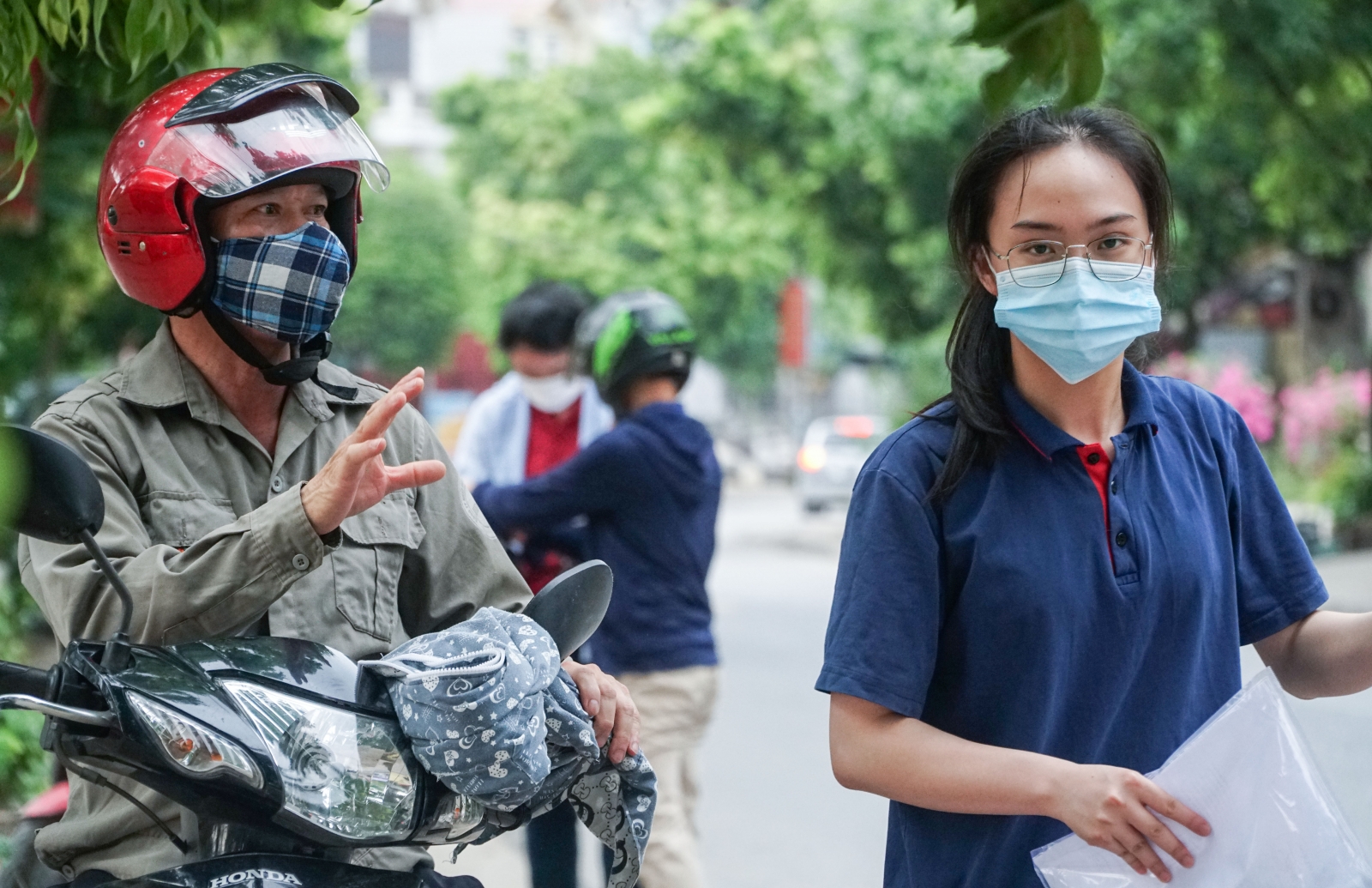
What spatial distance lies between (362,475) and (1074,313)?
37.5 inches

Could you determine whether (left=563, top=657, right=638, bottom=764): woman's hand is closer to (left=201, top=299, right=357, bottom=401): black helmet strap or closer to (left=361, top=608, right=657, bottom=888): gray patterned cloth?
(left=361, top=608, right=657, bottom=888): gray patterned cloth

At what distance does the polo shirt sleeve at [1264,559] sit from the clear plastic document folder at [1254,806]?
399mm

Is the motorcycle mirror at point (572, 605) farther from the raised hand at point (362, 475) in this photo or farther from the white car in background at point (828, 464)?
the white car in background at point (828, 464)

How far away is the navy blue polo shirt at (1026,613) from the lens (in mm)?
1939

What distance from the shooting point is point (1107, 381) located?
2150 millimetres

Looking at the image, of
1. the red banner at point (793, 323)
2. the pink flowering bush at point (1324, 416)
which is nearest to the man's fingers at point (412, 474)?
the pink flowering bush at point (1324, 416)

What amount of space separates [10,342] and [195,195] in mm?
7464

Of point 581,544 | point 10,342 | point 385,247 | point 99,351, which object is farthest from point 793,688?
point 385,247

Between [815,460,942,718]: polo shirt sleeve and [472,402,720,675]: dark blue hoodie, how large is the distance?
2.13 m

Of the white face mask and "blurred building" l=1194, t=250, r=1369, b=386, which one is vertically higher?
the white face mask

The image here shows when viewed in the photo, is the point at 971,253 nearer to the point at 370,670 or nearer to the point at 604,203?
the point at 370,670

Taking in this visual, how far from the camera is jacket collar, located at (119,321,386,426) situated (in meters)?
2.00

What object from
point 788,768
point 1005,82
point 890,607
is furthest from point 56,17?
point 788,768

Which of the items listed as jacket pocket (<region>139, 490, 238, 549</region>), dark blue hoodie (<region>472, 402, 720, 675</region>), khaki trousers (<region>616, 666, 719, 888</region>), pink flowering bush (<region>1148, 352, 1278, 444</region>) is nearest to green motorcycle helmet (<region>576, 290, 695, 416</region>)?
dark blue hoodie (<region>472, 402, 720, 675</region>)
